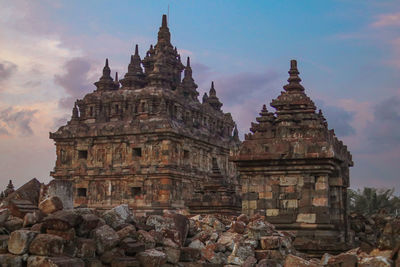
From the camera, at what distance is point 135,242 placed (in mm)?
8000

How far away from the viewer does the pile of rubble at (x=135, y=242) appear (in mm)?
7027

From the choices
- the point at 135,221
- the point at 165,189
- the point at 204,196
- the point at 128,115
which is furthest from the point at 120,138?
the point at 135,221

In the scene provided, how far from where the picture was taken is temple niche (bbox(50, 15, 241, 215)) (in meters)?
34.1

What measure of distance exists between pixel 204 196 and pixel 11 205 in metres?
17.4

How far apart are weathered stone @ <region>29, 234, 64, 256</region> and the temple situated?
5.03 metres

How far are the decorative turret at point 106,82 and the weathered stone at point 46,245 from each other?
32933 mm

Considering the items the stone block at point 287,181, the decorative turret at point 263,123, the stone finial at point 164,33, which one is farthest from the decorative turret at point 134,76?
the stone block at point 287,181

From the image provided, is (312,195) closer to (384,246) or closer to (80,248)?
(384,246)

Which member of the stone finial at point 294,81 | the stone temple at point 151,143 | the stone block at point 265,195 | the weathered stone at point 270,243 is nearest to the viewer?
the weathered stone at point 270,243

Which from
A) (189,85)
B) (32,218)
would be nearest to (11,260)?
(32,218)

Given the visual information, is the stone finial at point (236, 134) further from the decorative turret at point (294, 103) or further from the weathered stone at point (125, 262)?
the weathered stone at point (125, 262)

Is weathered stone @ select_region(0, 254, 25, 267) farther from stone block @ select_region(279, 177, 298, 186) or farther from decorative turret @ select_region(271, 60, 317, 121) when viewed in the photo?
decorative turret @ select_region(271, 60, 317, 121)

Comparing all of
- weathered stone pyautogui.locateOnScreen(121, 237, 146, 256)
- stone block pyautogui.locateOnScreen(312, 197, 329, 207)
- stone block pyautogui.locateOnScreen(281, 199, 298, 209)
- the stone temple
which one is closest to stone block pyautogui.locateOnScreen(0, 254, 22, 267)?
weathered stone pyautogui.locateOnScreen(121, 237, 146, 256)

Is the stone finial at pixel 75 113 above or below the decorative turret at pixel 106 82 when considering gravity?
below
